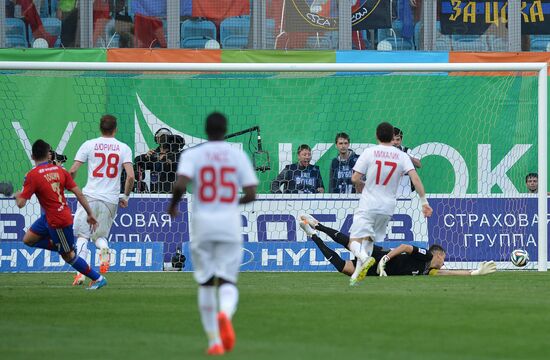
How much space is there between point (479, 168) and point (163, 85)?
5892 mm

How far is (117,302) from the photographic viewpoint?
1320 cm

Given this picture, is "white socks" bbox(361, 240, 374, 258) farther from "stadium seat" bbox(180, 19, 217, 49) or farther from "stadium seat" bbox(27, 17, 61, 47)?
"stadium seat" bbox(27, 17, 61, 47)

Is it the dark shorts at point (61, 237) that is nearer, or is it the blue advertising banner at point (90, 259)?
the dark shorts at point (61, 237)

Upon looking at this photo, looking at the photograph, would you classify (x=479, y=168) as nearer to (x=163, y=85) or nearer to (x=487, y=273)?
(x=487, y=273)

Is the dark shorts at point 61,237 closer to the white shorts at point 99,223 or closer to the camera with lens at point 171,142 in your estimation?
the white shorts at point 99,223

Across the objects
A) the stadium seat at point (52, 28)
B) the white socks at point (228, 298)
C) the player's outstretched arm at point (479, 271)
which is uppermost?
the stadium seat at point (52, 28)

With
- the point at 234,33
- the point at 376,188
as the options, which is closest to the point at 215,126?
the point at 376,188

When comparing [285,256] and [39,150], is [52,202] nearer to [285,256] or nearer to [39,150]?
[39,150]

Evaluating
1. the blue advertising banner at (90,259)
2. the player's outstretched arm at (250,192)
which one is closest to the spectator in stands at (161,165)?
the blue advertising banner at (90,259)

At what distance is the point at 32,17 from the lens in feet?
74.9

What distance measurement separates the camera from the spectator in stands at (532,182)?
67.6 feet

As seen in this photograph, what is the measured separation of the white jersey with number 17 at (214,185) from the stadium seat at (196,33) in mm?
14059

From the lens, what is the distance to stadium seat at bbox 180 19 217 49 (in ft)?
75.7

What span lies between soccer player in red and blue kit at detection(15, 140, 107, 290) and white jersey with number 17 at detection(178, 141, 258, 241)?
17.4 ft
